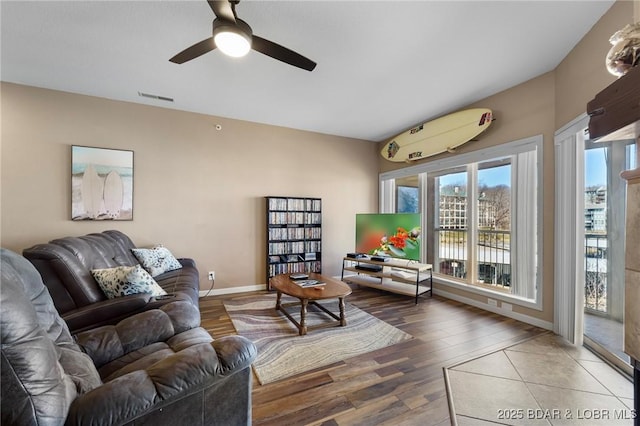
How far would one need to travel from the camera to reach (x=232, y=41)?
5.47 feet


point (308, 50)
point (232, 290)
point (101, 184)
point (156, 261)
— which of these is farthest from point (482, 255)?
point (101, 184)

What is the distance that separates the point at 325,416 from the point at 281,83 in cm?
301

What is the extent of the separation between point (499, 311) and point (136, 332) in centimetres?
361

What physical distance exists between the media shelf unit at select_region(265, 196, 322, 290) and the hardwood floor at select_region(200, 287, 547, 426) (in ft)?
4.15

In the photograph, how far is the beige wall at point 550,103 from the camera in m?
1.93

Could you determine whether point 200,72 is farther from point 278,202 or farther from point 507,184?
point 507,184

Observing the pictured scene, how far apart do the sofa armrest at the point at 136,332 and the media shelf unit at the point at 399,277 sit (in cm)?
273

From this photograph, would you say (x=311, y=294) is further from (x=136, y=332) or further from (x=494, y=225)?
(x=494, y=225)

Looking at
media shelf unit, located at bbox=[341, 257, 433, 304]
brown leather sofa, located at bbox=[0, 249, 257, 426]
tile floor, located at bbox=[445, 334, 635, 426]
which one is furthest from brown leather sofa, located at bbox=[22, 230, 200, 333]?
media shelf unit, located at bbox=[341, 257, 433, 304]

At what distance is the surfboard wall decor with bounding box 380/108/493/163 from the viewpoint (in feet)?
10.6

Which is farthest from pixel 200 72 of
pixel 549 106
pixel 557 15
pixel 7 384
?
pixel 549 106

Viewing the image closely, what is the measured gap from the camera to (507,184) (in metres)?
3.19

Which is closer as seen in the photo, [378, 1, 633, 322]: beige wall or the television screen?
[378, 1, 633, 322]: beige wall

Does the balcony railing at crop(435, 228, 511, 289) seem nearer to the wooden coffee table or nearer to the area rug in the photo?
the area rug
